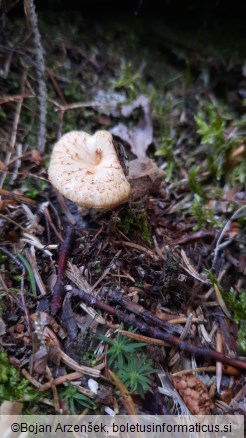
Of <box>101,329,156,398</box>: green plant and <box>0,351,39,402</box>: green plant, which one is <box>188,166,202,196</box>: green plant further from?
<box>0,351,39,402</box>: green plant

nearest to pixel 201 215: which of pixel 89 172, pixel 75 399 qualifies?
pixel 89 172

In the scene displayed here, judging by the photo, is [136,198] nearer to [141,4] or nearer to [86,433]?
[86,433]

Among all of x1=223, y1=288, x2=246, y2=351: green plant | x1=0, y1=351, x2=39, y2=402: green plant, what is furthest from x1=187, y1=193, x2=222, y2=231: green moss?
x1=0, y1=351, x2=39, y2=402: green plant

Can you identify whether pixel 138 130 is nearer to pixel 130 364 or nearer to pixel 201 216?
pixel 201 216

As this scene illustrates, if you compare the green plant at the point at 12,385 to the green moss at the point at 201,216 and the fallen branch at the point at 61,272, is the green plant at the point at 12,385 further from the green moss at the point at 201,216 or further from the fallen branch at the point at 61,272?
the green moss at the point at 201,216

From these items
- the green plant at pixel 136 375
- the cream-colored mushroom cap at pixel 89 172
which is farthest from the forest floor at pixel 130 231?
the cream-colored mushroom cap at pixel 89 172

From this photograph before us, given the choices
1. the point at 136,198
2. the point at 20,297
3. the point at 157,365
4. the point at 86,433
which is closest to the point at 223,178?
the point at 136,198
